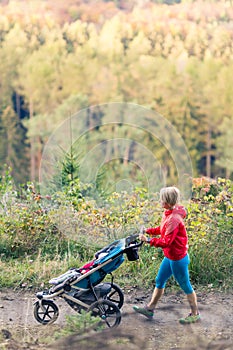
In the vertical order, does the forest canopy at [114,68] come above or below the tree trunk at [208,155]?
above

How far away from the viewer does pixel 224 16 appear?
22062 mm

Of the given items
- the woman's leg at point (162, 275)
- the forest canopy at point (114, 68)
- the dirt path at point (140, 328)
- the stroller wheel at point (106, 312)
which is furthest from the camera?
the forest canopy at point (114, 68)

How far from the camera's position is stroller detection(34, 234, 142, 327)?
3.62m

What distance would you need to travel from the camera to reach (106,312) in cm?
365

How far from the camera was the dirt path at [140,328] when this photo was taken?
10.5ft

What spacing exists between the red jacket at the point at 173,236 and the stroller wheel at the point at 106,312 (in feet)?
1.57

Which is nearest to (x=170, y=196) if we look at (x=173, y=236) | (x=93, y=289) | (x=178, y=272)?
(x=173, y=236)

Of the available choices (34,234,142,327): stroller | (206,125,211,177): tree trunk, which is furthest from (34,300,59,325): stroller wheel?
(206,125,211,177): tree trunk

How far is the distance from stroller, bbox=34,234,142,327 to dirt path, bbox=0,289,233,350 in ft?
0.38

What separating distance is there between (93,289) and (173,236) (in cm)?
63

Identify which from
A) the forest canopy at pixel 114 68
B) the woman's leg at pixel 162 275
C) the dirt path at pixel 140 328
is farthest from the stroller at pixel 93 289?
the forest canopy at pixel 114 68

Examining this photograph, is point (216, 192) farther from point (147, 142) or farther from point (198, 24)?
point (198, 24)

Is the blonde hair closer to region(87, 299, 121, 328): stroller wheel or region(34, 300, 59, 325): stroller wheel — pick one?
region(87, 299, 121, 328): stroller wheel

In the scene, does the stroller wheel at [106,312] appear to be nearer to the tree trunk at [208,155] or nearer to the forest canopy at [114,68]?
the forest canopy at [114,68]
